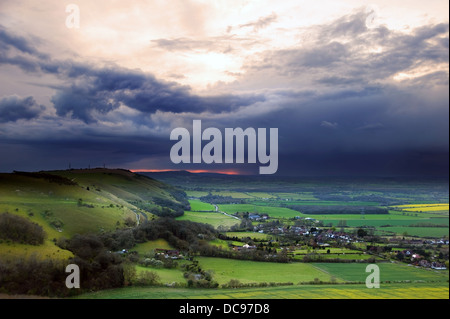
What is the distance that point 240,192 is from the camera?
37156 mm

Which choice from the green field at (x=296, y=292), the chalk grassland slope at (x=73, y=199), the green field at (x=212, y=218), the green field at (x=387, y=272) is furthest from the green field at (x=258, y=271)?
the chalk grassland slope at (x=73, y=199)

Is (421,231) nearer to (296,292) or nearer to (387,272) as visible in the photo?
(387,272)

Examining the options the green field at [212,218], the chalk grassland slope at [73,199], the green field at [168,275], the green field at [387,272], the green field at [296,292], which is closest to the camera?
the green field at [296,292]

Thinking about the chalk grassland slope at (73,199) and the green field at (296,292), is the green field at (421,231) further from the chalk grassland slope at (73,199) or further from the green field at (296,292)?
the chalk grassland slope at (73,199)

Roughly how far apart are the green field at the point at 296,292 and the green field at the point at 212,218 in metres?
10.3

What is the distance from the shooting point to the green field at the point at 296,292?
1105 centimetres

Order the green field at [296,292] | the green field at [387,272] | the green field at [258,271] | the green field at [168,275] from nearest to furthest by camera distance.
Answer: the green field at [296,292], the green field at [168,275], the green field at [387,272], the green field at [258,271]

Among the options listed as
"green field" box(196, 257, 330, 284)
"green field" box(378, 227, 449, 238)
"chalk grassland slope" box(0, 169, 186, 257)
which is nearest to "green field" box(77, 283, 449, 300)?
"green field" box(196, 257, 330, 284)

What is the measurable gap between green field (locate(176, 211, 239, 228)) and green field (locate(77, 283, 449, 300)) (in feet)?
33.7

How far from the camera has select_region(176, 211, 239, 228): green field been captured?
22.7m

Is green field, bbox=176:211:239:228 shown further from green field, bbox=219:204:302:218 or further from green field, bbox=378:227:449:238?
green field, bbox=378:227:449:238

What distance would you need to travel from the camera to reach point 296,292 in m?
11.8

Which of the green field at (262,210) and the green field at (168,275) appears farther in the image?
the green field at (262,210)

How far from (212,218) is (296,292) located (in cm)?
1357
